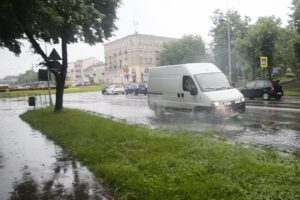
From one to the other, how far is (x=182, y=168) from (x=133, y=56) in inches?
3872

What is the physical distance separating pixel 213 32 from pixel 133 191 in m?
56.5

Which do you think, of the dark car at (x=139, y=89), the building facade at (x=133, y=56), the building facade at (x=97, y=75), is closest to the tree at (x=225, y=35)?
the dark car at (x=139, y=89)

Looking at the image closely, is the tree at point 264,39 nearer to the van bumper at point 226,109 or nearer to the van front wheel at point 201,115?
the van front wheel at point 201,115

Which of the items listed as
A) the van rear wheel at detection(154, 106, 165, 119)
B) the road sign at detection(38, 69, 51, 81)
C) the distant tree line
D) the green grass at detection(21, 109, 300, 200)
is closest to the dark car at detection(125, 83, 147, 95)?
the distant tree line

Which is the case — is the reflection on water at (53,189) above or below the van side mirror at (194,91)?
below

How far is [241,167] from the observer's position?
19.7 feet

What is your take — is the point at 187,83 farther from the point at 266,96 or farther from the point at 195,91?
the point at 266,96

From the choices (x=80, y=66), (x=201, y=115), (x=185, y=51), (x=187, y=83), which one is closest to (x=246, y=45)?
(x=187, y=83)

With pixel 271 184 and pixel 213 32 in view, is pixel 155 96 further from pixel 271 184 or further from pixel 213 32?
pixel 213 32

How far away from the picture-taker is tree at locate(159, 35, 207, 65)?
224 ft

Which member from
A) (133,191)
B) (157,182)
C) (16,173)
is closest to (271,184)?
(157,182)

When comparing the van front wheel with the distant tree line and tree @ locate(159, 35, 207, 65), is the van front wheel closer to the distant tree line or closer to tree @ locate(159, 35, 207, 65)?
the distant tree line

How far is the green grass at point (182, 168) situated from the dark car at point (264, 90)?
1640cm

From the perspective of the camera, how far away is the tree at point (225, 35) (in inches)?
2113
